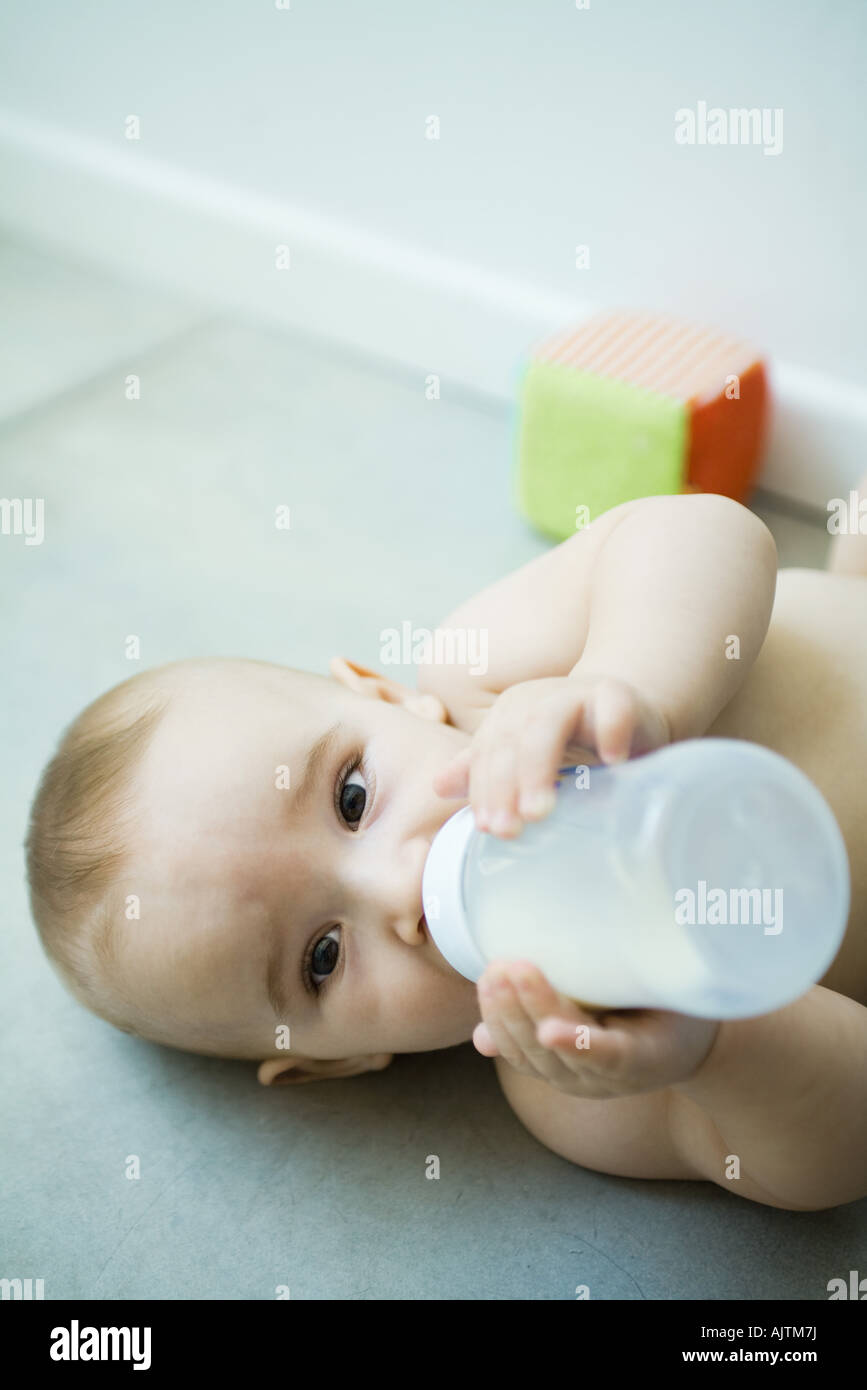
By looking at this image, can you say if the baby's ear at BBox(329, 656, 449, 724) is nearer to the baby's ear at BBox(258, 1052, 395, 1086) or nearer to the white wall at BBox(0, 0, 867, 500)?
the baby's ear at BBox(258, 1052, 395, 1086)

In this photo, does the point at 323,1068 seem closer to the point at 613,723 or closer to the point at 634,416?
the point at 613,723

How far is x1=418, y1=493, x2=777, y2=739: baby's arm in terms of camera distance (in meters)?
0.80

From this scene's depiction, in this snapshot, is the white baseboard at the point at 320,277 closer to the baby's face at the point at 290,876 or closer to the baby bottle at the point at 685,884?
the baby's face at the point at 290,876

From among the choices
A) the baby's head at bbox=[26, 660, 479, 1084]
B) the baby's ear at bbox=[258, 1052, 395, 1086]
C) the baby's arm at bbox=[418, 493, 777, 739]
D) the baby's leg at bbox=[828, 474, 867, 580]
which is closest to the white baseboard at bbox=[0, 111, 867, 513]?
the baby's leg at bbox=[828, 474, 867, 580]

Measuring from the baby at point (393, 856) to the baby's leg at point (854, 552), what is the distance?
0.42ft

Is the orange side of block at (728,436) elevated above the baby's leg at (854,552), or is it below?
above

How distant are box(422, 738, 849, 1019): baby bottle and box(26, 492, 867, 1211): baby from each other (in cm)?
6

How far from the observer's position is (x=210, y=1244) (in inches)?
35.9

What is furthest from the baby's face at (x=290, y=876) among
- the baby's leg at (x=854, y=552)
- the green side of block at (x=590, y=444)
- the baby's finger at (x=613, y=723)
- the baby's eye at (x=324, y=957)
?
the green side of block at (x=590, y=444)

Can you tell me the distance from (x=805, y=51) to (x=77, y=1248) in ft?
4.05

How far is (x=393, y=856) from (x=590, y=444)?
2.22ft

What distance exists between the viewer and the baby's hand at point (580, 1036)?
2.14ft
